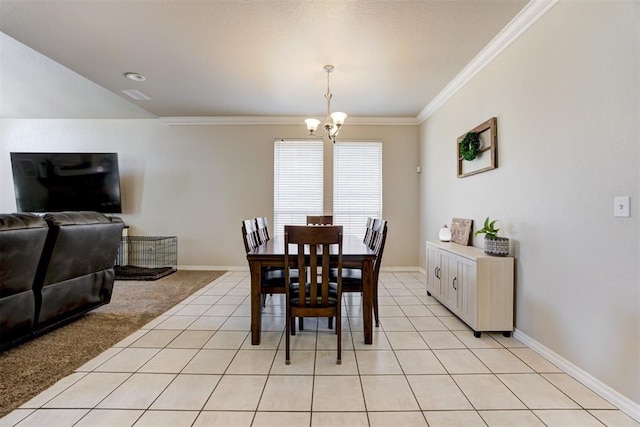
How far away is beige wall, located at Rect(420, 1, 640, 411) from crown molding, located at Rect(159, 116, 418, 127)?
220cm

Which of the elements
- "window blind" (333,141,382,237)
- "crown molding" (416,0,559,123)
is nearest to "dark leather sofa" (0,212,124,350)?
"window blind" (333,141,382,237)

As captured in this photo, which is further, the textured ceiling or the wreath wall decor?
the wreath wall decor

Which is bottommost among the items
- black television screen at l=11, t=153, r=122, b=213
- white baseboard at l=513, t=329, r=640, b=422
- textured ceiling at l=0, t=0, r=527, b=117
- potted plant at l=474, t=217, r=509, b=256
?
white baseboard at l=513, t=329, r=640, b=422

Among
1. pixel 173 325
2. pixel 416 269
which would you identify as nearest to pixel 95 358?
pixel 173 325

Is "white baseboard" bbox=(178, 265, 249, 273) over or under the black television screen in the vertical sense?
under

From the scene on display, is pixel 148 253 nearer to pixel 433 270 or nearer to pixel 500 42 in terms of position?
pixel 433 270

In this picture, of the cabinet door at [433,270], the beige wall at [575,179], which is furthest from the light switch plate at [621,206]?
the cabinet door at [433,270]

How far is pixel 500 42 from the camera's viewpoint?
257 cm

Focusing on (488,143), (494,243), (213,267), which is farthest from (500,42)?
(213,267)

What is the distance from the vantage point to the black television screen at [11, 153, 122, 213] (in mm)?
4762

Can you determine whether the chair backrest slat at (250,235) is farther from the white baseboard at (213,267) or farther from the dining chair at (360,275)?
the white baseboard at (213,267)

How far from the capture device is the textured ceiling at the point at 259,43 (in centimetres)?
224

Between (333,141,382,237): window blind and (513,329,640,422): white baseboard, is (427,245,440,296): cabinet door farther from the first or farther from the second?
(333,141,382,237): window blind

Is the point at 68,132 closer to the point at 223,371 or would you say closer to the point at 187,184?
the point at 187,184
